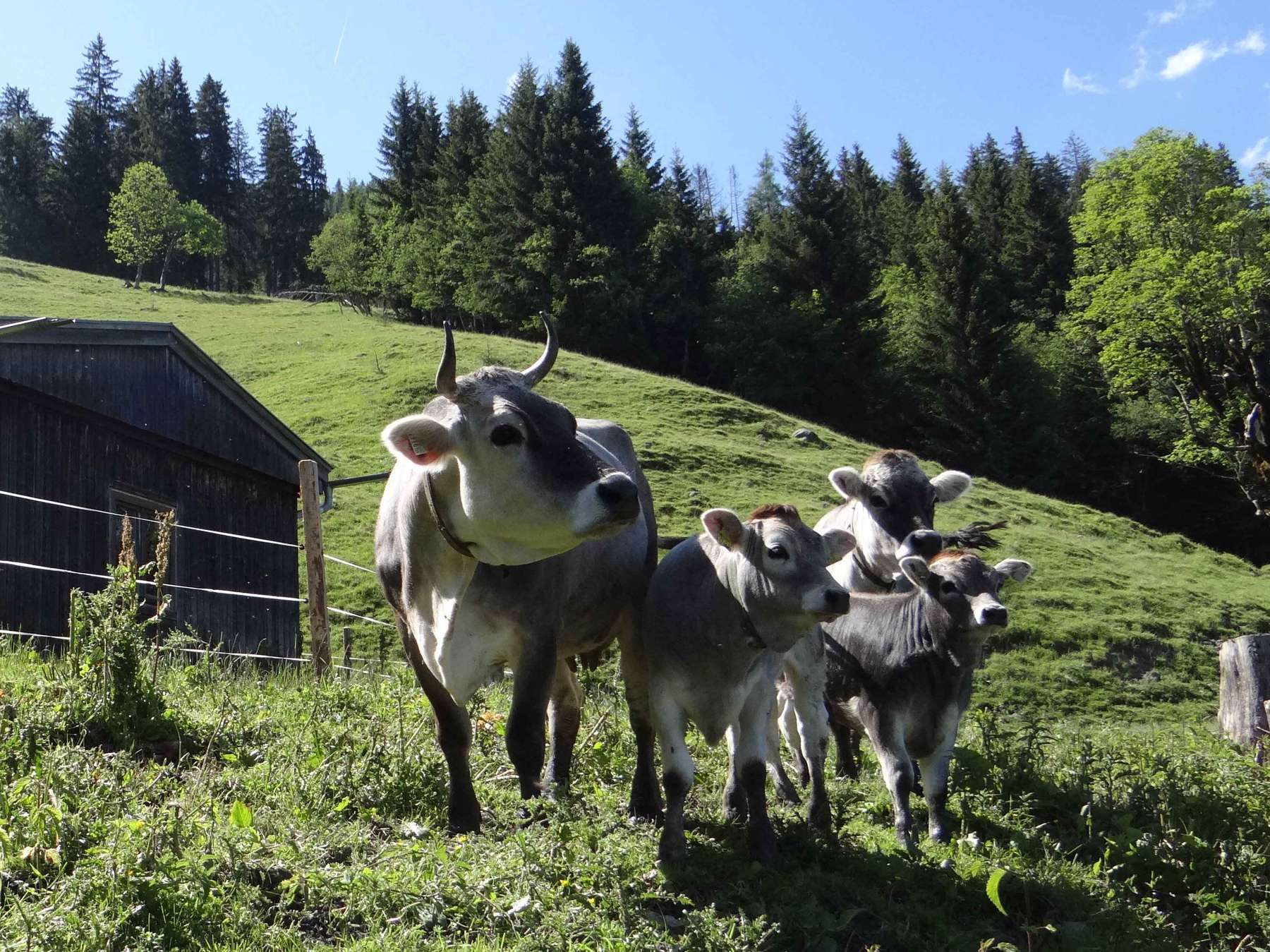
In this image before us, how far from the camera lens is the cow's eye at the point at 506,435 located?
5.34 meters

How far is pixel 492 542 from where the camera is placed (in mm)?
5457

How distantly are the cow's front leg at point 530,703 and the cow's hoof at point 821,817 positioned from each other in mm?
1697

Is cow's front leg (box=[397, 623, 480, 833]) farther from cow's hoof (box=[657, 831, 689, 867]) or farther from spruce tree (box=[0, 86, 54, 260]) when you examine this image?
spruce tree (box=[0, 86, 54, 260])

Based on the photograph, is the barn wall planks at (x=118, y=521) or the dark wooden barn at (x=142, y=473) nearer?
the barn wall planks at (x=118, y=521)

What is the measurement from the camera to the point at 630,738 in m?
8.14

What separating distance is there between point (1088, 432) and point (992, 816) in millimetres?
49019

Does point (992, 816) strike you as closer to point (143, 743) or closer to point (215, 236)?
point (143, 743)

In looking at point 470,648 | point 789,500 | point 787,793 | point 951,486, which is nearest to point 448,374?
point 470,648

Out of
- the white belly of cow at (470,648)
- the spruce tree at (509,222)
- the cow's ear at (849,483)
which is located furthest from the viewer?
the spruce tree at (509,222)

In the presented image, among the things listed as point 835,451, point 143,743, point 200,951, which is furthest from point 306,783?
point 835,451

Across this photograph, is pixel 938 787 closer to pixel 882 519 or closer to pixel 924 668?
pixel 924 668

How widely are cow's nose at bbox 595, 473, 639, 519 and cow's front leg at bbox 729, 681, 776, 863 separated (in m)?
1.47

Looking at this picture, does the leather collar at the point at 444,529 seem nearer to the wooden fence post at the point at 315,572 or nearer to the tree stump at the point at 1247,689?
the wooden fence post at the point at 315,572

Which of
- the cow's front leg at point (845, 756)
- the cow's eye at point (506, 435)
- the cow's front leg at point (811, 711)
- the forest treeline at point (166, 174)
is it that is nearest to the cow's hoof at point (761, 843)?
the cow's front leg at point (811, 711)
